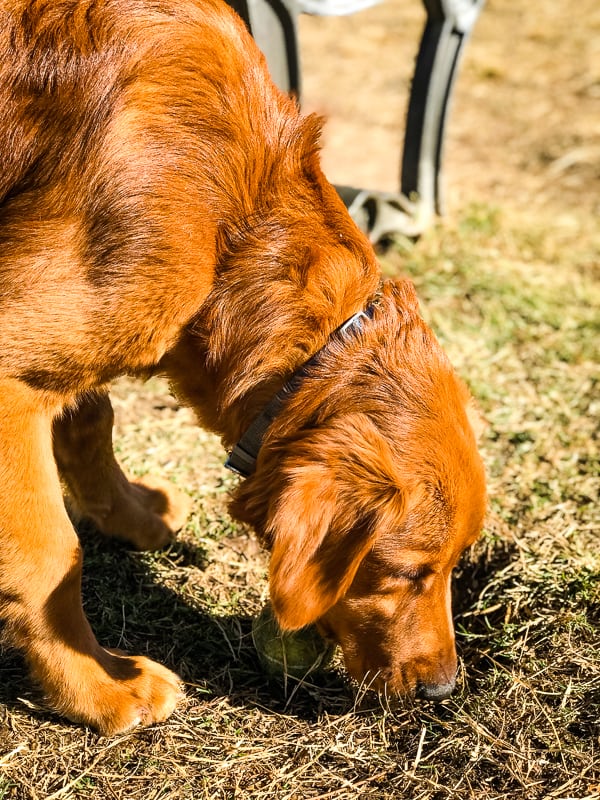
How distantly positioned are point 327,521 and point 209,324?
74 centimetres

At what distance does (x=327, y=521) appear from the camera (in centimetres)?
287

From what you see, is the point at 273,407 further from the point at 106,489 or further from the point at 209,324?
the point at 106,489

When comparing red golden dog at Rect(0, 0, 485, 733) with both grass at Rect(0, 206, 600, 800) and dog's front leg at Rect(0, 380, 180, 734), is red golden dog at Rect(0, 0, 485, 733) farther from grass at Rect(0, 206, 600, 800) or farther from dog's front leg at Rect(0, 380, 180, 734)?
grass at Rect(0, 206, 600, 800)

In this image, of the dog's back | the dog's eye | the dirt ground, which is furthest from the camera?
the dirt ground

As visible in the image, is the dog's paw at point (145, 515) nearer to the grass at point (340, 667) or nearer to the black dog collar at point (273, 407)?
the grass at point (340, 667)

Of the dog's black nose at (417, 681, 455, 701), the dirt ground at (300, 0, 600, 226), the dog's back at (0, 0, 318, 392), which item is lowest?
the dog's black nose at (417, 681, 455, 701)

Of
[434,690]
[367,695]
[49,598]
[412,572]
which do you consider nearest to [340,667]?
[367,695]

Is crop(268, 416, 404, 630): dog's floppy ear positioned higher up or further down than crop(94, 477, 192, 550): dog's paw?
higher up

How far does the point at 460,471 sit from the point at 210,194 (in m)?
1.23

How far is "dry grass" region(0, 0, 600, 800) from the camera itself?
3195 mm

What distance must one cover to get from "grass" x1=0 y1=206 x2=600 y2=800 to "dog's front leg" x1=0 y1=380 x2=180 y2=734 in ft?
0.40

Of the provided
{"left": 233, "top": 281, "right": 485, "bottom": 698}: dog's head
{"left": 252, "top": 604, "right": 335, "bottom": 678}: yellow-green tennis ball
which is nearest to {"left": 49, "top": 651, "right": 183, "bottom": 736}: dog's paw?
{"left": 252, "top": 604, "right": 335, "bottom": 678}: yellow-green tennis ball

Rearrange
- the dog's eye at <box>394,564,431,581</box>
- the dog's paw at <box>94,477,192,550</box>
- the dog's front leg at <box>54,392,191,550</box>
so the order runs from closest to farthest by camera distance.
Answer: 1. the dog's eye at <box>394,564,431,581</box>
2. the dog's front leg at <box>54,392,191,550</box>
3. the dog's paw at <box>94,477,192,550</box>

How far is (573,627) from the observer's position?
3742 mm
